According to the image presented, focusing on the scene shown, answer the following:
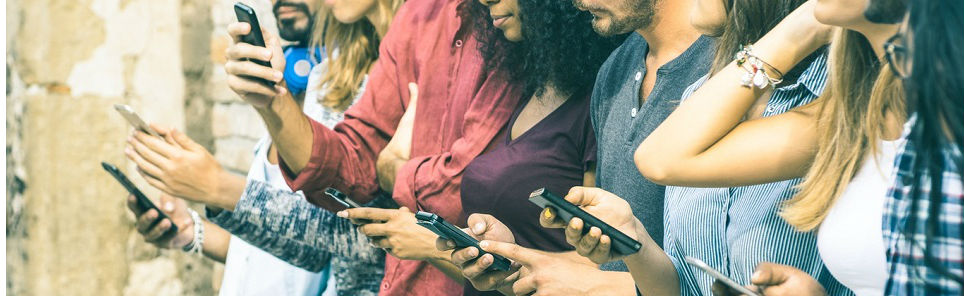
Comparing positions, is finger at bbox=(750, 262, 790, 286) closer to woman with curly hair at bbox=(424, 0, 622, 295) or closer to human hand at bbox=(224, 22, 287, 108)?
woman with curly hair at bbox=(424, 0, 622, 295)

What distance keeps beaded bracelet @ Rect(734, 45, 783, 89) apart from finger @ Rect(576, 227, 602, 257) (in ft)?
1.03

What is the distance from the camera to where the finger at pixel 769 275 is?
5.20ft

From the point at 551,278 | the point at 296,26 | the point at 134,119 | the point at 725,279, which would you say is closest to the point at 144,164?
the point at 134,119

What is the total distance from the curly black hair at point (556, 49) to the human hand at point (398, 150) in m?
0.34

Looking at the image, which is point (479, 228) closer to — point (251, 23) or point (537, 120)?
point (537, 120)

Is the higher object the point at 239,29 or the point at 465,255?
the point at 239,29

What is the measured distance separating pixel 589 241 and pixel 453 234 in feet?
1.21

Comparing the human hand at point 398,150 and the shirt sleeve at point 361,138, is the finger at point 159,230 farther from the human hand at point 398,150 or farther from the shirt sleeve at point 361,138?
the human hand at point 398,150

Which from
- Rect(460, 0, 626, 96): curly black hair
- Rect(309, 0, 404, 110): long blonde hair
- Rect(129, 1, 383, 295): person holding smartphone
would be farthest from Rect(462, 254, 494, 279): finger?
Rect(309, 0, 404, 110): long blonde hair

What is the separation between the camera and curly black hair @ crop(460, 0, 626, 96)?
8.17 ft

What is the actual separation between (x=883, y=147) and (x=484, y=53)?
121cm

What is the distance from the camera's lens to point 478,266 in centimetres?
215

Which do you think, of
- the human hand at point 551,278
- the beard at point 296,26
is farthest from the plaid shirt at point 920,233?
the beard at point 296,26

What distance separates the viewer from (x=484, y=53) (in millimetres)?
2660
